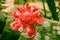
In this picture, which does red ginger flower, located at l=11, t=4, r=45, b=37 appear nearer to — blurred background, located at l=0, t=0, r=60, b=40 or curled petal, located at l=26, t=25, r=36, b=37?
curled petal, located at l=26, t=25, r=36, b=37

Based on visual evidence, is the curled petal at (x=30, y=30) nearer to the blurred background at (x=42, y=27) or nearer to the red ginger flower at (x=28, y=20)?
the red ginger flower at (x=28, y=20)

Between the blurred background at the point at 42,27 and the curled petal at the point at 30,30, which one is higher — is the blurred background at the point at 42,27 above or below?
below

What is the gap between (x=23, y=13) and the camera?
86 centimetres

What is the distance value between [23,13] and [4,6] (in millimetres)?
534

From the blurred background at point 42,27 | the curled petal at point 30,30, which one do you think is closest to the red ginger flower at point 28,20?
the curled petal at point 30,30

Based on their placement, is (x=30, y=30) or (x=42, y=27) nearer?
(x=30, y=30)

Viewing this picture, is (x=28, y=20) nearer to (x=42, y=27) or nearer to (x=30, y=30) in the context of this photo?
(x=30, y=30)

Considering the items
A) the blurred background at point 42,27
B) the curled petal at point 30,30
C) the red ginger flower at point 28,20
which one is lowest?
the blurred background at point 42,27

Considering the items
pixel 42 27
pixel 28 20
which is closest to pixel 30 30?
pixel 28 20

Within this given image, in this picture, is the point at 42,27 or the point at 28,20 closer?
the point at 28,20

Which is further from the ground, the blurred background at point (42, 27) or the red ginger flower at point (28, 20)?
the red ginger flower at point (28, 20)

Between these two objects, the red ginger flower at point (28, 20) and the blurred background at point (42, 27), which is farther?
the blurred background at point (42, 27)

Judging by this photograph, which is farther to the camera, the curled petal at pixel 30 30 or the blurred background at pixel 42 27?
the blurred background at pixel 42 27

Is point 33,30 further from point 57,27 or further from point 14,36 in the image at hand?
point 14,36
